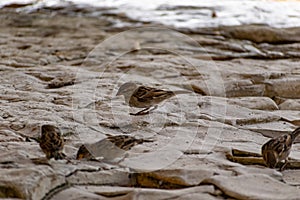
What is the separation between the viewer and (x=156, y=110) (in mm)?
3465

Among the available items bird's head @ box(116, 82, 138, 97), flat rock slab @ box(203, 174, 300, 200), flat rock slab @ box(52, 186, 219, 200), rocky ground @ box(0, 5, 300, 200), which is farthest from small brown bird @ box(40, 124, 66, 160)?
bird's head @ box(116, 82, 138, 97)

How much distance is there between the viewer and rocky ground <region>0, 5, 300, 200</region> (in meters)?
2.46

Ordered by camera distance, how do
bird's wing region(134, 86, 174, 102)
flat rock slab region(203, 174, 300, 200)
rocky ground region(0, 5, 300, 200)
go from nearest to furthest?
flat rock slab region(203, 174, 300, 200) → rocky ground region(0, 5, 300, 200) → bird's wing region(134, 86, 174, 102)

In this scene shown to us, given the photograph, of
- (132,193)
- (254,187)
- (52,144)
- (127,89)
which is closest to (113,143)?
(52,144)

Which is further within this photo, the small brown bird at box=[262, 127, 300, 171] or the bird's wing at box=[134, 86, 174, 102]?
the bird's wing at box=[134, 86, 174, 102]

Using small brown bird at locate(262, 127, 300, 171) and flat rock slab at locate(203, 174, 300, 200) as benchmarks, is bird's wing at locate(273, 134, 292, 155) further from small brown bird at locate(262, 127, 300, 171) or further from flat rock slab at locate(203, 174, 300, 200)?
flat rock slab at locate(203, 174, 300, 200)

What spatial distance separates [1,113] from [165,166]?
4.03ft

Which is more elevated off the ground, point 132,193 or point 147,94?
point 147,94

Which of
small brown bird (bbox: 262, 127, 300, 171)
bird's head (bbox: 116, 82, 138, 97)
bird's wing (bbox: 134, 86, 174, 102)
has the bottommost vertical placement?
small brown bird (bbox: 262, 127, 300, 171)

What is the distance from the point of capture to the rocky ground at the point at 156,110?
2455 mm

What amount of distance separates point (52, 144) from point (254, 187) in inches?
35.5

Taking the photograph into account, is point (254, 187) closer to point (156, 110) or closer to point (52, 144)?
point (52, 144)

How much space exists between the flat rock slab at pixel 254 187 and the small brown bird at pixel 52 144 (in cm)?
66

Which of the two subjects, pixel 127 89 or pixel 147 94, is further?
pixel 127 89
